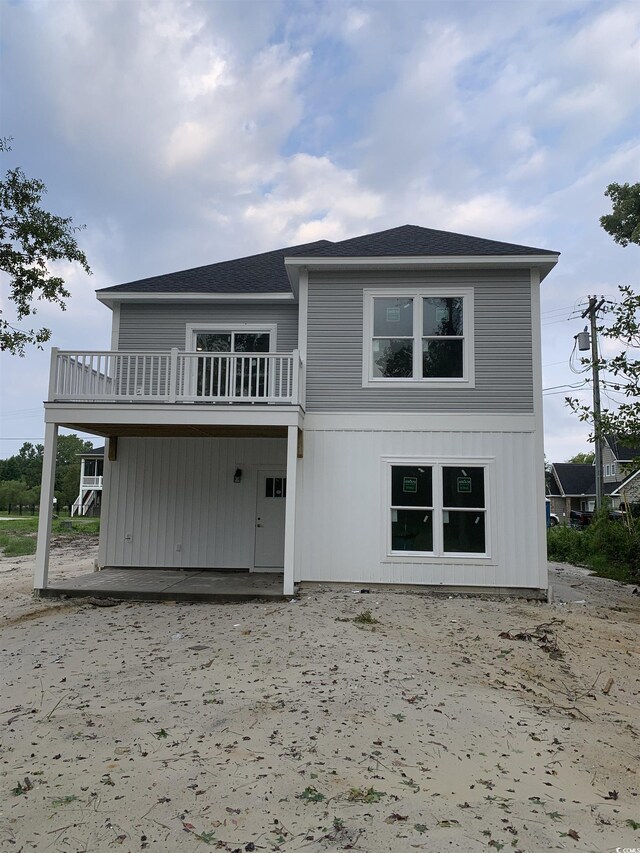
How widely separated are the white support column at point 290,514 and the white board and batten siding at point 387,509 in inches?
24.4

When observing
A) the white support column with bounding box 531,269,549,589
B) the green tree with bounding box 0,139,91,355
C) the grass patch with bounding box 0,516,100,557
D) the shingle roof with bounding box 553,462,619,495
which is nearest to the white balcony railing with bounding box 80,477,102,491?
the grass patch with bounding box 0,516,100,557

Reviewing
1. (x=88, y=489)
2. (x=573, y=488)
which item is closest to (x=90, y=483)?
(x=88, y=489)

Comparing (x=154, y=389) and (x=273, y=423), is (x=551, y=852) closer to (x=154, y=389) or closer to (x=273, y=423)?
(x=273, y=423)

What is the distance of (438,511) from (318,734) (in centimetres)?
567

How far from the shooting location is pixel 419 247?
31.9 ft

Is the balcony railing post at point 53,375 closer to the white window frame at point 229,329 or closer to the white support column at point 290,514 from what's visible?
the white window frame at point 229,329

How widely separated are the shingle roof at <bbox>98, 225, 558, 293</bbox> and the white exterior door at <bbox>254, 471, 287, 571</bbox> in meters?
3.74

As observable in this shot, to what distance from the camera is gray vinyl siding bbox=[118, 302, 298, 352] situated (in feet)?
36.0

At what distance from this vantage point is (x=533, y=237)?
30.0 meters

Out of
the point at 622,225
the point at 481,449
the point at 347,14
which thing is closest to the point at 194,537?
the point at 481,449

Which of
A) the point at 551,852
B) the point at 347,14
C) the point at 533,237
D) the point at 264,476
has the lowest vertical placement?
the point at 551,852

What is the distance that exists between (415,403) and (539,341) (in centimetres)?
237

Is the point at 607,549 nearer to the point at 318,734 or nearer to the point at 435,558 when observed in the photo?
the point at 435,558

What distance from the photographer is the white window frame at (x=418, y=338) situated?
Result: 372 inches
